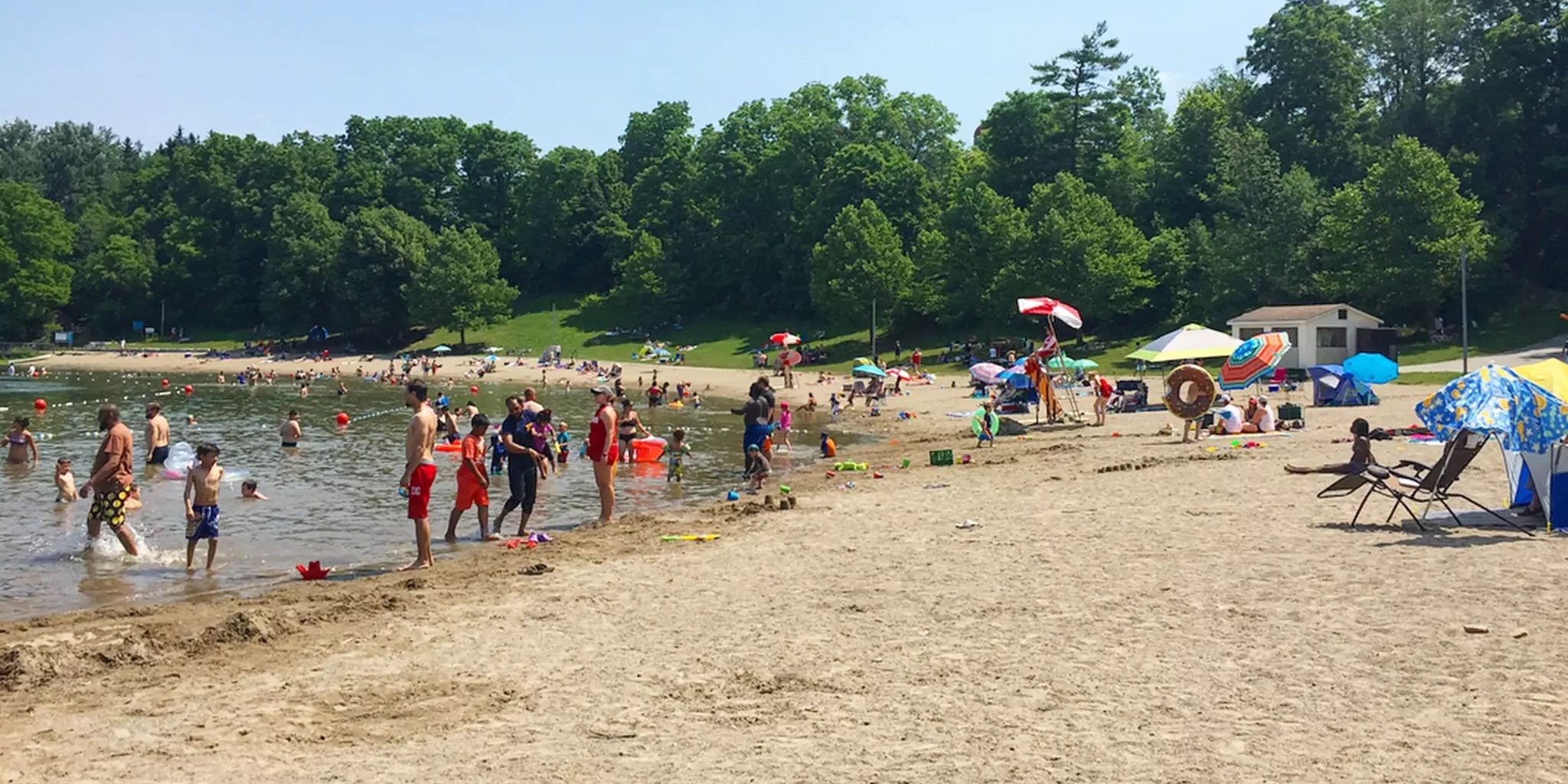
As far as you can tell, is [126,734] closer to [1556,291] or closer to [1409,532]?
[1409,532]

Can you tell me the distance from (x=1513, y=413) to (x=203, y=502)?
12.7 metres

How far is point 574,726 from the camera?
6902 mm

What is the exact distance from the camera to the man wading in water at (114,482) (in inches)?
523

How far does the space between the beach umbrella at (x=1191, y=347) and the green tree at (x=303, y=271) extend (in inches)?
2544

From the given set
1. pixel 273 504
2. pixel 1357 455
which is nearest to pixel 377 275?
pixel 273 504

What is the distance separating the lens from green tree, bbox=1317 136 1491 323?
47.6m

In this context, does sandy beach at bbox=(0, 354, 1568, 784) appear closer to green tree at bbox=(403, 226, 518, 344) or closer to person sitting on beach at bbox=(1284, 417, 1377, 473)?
person sitting on beach at bbox=(1284, 417, 1377, 473)

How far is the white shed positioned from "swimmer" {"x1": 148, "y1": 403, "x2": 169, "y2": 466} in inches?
1402

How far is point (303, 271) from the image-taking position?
83688 millimetres

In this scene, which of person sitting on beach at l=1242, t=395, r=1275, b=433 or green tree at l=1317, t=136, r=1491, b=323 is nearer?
person sitting on beach at l=1242, t=395, r=1275, b=433

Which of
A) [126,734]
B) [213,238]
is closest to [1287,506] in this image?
[126,734]

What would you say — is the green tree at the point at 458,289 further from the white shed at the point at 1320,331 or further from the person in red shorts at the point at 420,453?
the person in red shorts at the point at 420,453

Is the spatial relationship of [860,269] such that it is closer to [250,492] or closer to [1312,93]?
[1312,93]

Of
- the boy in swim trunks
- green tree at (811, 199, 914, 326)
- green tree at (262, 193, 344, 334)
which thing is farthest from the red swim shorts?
green tree at (262, 193, 344, 334)
